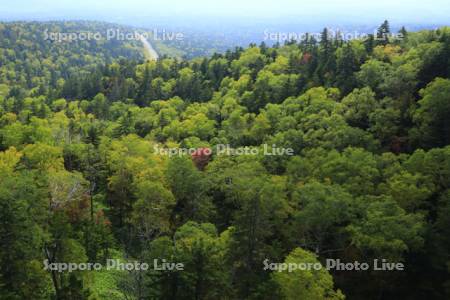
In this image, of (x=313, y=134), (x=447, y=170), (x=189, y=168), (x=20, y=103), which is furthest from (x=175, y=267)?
(x=20, y=103)

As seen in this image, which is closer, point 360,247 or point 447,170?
point 360,247

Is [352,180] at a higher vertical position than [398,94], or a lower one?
lower

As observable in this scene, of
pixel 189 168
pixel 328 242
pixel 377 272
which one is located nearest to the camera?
pixel 377 272

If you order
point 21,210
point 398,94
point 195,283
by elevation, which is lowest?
point 195,283

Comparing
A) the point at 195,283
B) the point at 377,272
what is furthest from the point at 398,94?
the point at 195,283

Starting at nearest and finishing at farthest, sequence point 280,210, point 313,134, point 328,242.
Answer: point 280,210
point 328,242
point 313,134

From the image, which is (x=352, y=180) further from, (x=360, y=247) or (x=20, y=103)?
(x=20, y=103)

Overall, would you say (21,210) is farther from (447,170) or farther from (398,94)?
(398,94)
